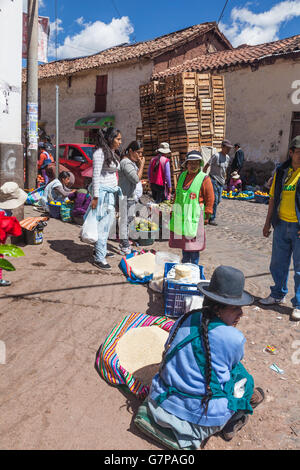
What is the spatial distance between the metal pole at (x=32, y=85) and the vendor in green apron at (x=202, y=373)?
8375mm

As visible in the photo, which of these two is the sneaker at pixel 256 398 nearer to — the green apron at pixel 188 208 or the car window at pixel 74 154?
the green apron at pixel 188 208

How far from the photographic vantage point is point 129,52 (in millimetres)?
22094

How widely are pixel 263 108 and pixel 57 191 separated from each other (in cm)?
1088

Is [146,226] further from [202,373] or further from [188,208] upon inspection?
[202,373]

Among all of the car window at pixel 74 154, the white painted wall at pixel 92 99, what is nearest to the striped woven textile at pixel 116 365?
the car window at pixel 74 154

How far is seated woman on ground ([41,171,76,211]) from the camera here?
→ 338 inches

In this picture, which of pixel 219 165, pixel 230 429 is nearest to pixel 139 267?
pixel 230 429

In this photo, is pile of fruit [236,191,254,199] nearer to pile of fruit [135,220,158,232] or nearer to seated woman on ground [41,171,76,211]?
seated woman on ground [41,171,76,211]

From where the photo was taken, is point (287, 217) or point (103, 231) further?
point (103, 231)

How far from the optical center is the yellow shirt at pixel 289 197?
13.9 ft

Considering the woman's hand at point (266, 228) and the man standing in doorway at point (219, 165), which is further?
the man standing in doorway at point (219, 165)

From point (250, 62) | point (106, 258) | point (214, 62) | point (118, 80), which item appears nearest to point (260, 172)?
point (250, 62)

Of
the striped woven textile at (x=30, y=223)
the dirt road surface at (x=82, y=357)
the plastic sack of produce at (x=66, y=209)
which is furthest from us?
the plastic sack of produce at (x=66, y=209)
